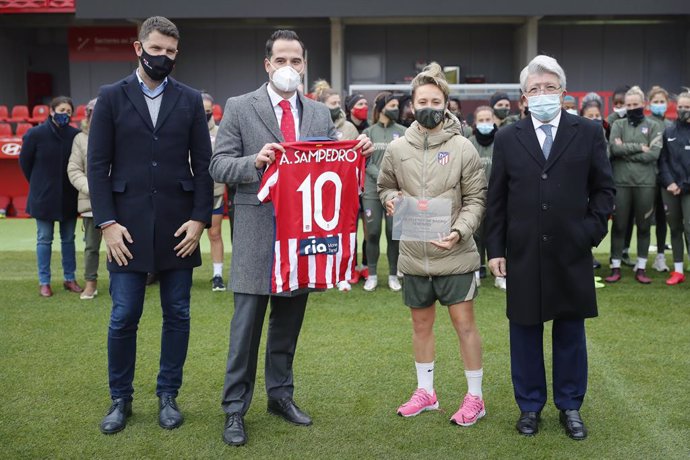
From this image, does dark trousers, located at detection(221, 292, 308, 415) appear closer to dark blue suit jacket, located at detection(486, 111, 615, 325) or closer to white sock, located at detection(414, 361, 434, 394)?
white sock, located at detection(414, 361, 434, 394)

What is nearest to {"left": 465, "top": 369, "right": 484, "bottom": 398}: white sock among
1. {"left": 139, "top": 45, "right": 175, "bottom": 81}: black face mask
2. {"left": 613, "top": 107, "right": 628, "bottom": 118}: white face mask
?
{"left": 139, "top": 45, "right": 175, "bottom": 81}: black face mask

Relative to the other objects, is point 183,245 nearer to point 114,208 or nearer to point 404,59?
point 114,208

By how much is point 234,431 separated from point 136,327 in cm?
82

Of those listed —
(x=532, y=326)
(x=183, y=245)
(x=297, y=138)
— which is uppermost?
(x=297, y=138)

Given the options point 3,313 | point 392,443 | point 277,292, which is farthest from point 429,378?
point 3,313

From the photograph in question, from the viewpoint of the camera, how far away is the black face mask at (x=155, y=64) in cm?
425

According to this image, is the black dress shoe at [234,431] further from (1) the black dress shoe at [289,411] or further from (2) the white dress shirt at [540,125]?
(2) the white dress shirt at [540,125]

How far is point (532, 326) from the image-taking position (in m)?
4.39

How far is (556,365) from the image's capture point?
4414mm

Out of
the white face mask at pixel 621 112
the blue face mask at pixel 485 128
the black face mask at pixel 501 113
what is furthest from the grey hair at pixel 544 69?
the white face mask at pixel 621 112

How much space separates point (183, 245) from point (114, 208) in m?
0.42

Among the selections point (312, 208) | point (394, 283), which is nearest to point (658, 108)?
point (394, 283)

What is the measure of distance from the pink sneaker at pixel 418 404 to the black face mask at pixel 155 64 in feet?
7.67

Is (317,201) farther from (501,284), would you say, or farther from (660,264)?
Answer: (660,264)
